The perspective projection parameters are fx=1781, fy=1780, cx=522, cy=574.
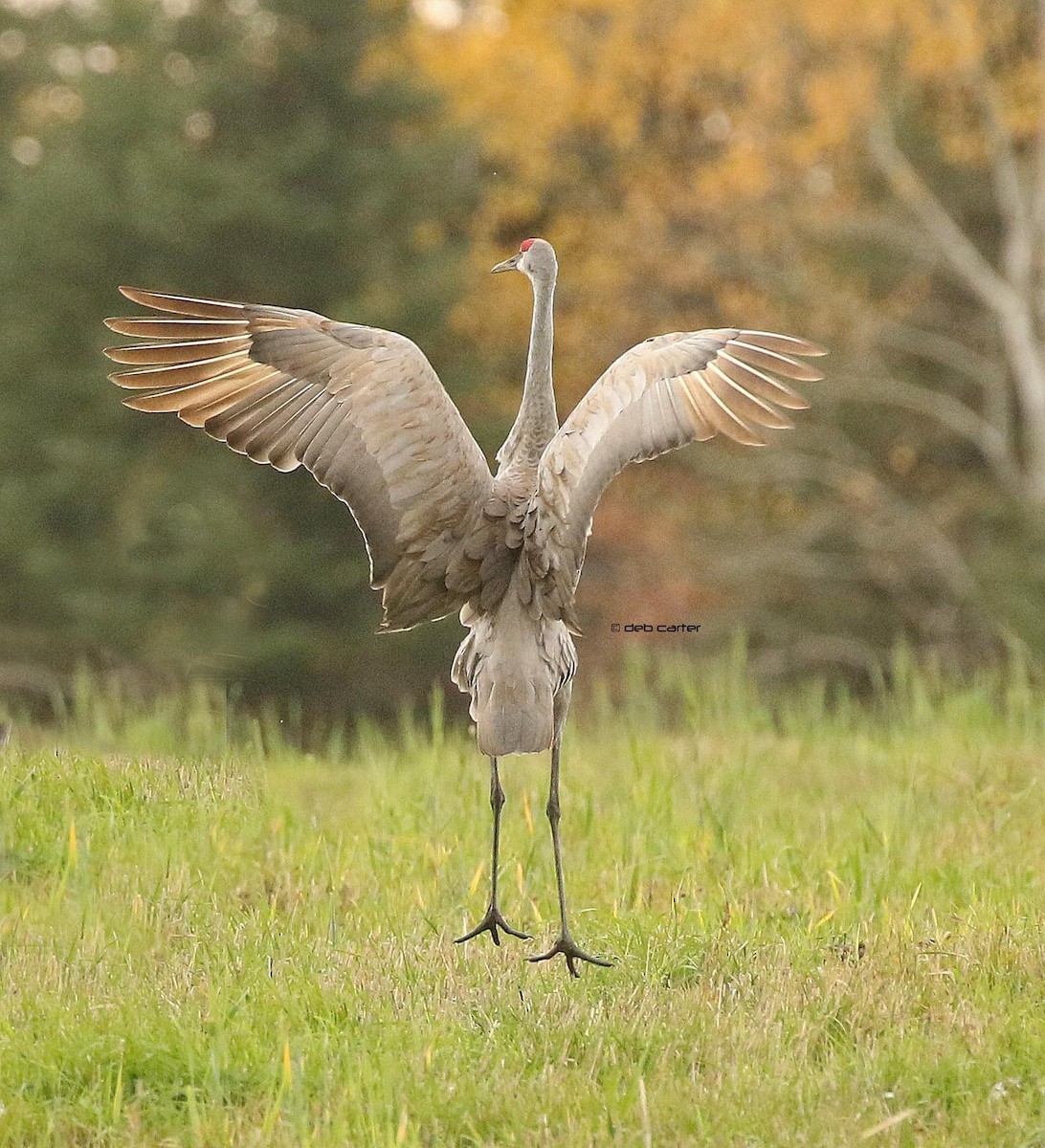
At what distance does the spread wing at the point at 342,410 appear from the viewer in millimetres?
5559

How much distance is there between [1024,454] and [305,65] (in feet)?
35.3

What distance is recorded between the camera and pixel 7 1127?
430 centimetres

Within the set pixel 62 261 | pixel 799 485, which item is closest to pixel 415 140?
pixel 62 261

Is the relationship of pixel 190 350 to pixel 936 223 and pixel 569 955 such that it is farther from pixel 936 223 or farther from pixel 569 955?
pixel 936 223

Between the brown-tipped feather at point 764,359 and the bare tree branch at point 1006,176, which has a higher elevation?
the bare tree branch at point 1006,176

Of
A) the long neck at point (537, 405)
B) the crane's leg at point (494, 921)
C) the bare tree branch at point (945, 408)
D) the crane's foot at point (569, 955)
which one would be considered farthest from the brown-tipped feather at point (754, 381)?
the bare tree branch at point (945, 408)

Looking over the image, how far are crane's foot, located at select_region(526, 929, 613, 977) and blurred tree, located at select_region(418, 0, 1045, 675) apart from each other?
16.0 metres

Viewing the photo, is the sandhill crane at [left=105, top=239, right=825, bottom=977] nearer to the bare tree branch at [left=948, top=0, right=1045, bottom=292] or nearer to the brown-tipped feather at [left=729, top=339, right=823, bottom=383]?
the brown-tipped feather at [left=729, top=339, right=823, bottom=383]

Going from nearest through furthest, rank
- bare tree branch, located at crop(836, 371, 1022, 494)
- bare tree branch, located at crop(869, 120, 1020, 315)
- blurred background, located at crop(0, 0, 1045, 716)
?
1. blurred background, located at crop(0, 0, 1045, 716)
2. bare tree branch, located at crop(836, 371, 1022, 494)
3. bare tree branch, located at crop(869, 120, 1020, 315)

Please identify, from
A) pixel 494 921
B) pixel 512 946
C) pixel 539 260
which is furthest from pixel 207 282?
pixel 512 946

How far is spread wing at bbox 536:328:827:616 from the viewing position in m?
5.54

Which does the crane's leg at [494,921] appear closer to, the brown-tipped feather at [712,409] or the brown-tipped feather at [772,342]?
the brown-tipped feather at [712,409]

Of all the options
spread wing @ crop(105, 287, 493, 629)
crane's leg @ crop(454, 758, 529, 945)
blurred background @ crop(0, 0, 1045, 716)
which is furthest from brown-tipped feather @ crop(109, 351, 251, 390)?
blurred background @ crop(0, 0, 1045, 716)

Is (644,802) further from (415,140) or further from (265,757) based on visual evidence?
(415,140)
